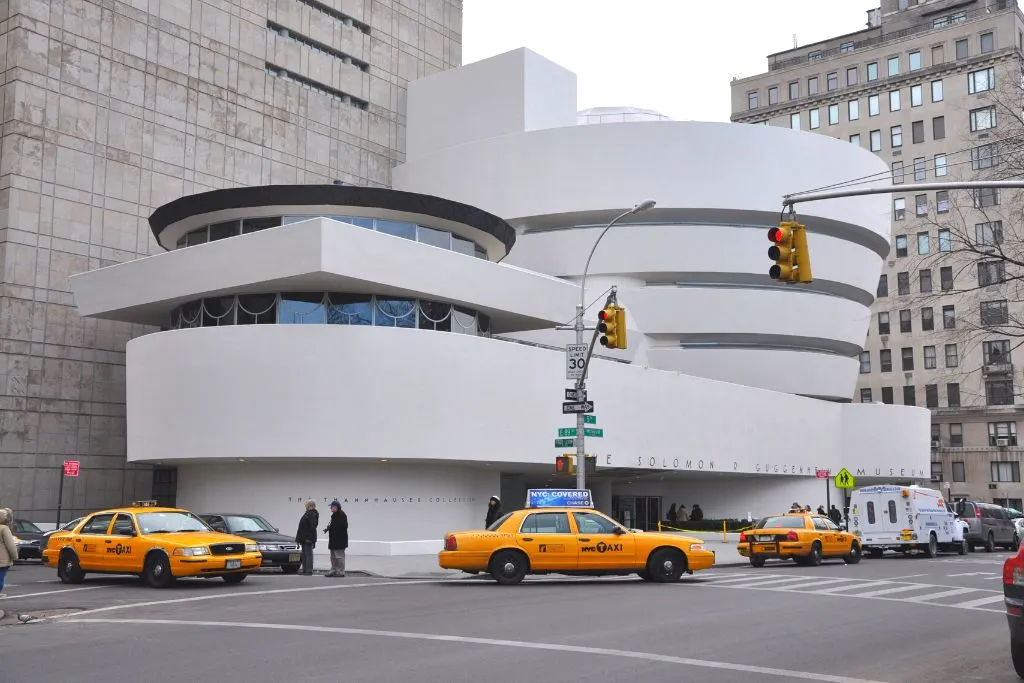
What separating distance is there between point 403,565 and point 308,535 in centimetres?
496

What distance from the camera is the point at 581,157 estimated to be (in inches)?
2099

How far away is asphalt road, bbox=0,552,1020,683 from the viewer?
34.3 ft

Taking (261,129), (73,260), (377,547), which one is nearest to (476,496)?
(377,547)

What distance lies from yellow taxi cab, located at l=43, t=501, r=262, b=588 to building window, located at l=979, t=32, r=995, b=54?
8191cm

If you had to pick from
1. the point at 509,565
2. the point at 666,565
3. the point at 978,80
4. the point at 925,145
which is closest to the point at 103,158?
the point at 509,565

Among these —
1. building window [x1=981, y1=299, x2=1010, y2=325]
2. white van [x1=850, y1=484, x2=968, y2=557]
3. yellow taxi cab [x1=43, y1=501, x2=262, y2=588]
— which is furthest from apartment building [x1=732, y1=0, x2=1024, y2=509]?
yellow taxi cab [x1=43, y1=501, x2=262, y2=588]

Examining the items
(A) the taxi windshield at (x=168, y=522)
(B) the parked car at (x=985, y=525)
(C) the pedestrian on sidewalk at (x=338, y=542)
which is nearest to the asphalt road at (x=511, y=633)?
(A) the taxi windshield at (x=168, y=522)

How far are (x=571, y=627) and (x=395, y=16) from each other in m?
53.0

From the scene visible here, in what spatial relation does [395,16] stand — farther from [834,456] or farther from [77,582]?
[77,582]

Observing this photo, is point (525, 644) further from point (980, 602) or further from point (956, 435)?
point (956, 435)

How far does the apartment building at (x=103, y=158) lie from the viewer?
41.5m

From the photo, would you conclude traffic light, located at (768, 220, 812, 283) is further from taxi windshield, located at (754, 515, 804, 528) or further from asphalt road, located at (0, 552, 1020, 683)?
taxi windshield, located at (754, 515, 804, 528)

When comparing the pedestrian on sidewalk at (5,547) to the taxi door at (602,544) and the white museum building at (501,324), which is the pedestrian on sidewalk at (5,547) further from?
the white museum building at (501,324)

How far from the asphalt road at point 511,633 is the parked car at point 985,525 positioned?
20035 mm
